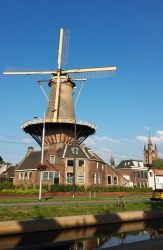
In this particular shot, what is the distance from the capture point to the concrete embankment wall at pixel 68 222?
38.5 feet

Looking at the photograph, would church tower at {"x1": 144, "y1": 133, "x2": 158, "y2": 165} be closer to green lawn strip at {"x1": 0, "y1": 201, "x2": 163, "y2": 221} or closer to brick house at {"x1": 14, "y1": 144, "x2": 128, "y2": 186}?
brick house at {"x1": 14, "y1": 144, "x2": 128, "y2": 186}

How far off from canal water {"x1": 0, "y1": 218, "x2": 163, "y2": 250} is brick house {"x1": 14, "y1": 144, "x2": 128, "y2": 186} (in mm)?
25986

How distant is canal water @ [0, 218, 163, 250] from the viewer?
434 inches

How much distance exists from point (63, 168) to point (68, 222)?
29.4m

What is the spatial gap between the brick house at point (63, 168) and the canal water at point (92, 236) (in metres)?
26.0

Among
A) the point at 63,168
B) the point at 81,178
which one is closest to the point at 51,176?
the point at 63,168

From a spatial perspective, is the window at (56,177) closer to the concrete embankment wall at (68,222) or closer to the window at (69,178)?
the window at (69,178)

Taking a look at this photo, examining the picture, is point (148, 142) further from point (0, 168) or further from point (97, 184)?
point (97, 184)

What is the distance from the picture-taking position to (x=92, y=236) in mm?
12680

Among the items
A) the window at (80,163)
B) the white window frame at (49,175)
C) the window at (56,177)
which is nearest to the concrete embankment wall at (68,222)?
the window at (56,177)

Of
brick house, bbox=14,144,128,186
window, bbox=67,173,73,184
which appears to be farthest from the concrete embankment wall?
window, bbox=67,173,73,184

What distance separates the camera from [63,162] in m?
43.4

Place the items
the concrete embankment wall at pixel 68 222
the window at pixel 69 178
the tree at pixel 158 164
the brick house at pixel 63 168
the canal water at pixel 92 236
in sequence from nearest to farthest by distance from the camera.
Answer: the canal water at pixel 92 236 < the concrete embankment wall at pixel 68 222 < the brick house at pixel 63 168 < the window at pixel 69 178 < the tree at pixel 158 164

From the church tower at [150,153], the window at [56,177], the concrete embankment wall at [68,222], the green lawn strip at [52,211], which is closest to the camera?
the concrete embankment wall at [68,222]
